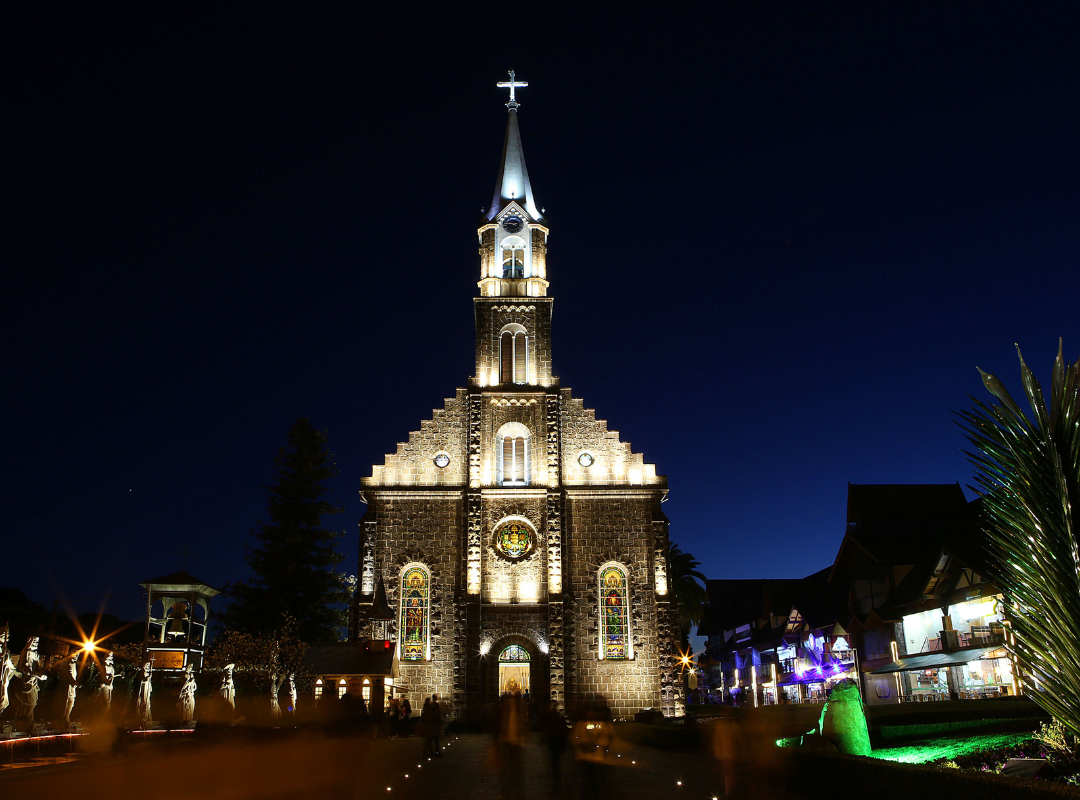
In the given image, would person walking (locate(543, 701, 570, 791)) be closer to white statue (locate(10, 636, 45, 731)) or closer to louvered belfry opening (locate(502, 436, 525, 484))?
white statue (locate(10, 636, 45, 731))

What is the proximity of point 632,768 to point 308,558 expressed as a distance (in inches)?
1210

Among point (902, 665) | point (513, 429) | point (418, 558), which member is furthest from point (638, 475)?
point (902, 665)

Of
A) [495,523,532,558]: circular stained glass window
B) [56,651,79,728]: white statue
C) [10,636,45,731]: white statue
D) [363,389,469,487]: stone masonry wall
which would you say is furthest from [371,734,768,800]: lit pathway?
[363,389,469,487]: stone masonry wall

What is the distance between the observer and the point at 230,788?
48.9ft

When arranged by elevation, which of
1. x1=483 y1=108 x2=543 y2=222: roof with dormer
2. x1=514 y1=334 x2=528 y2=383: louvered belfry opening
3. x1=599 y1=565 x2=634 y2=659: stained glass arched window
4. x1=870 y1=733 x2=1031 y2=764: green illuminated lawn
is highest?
x1=483 y1=108 x2=543 y2=222: roof with dormer

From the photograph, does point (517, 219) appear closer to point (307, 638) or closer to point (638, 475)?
point (638, 475)

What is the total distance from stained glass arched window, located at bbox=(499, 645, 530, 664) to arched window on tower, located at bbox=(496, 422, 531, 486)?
7563mm

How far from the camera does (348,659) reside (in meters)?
29.8

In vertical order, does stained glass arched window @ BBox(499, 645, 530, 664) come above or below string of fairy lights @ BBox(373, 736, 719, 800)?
above

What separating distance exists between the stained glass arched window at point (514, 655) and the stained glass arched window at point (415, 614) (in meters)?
3.34

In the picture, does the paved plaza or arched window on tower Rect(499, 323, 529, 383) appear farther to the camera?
arched window on tower Rect(499, 323, 529, 383)

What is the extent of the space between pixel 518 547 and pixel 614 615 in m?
5.25

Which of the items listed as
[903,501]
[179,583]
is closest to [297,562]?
[179,583]

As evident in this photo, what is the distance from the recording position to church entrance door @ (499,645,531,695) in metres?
36.1
